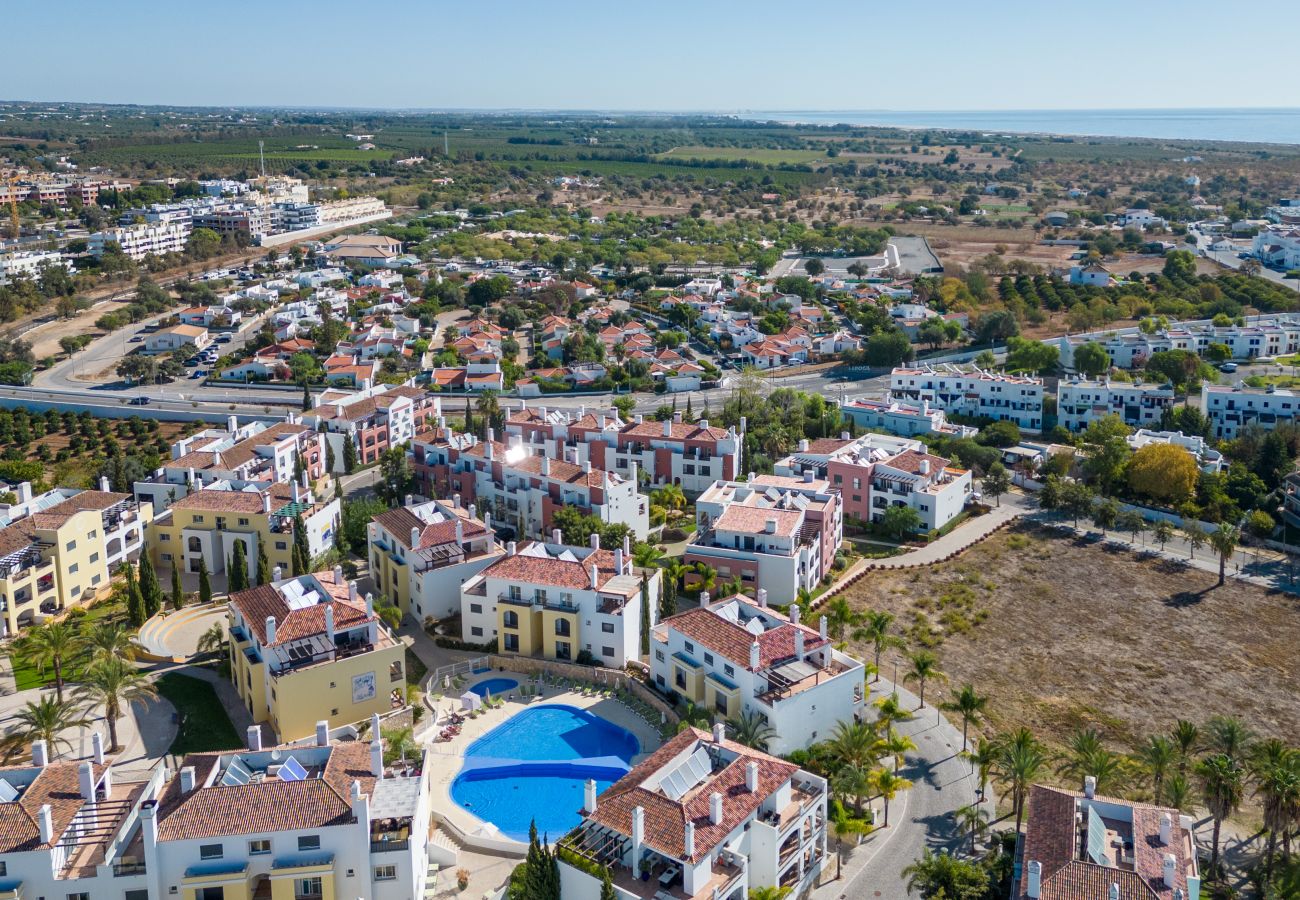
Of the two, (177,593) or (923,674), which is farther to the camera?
(177,593)

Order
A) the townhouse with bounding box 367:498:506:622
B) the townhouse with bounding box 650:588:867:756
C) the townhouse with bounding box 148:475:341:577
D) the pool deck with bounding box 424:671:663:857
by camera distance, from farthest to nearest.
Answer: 1. the townhouse with bounding box 148:475:341:577
2. the townhouse with bounding box 367:498:506:622
3. the townhouse with bounding box 650:588:867:756
4. the pool deck with bounding box 424:671:663:857

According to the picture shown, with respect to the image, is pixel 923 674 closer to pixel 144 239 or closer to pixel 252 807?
pixel 252 807

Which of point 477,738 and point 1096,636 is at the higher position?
point 477,738

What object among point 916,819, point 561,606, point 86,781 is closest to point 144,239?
point 561,606

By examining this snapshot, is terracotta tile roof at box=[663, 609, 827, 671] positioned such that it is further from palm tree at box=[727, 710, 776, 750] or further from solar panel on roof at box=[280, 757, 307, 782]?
solar panel on roof at box=[280, 757, 307, 782]

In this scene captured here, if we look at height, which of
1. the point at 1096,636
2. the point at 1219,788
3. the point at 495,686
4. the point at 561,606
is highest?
the point at 561,606

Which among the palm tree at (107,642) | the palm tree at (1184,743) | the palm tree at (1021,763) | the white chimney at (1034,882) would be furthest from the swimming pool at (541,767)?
the palm tree at (1184,743)

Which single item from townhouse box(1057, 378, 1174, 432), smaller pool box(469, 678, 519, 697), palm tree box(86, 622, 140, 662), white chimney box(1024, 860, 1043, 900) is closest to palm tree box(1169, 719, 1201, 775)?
white chimney box(1024, 860, 1043, 900)
